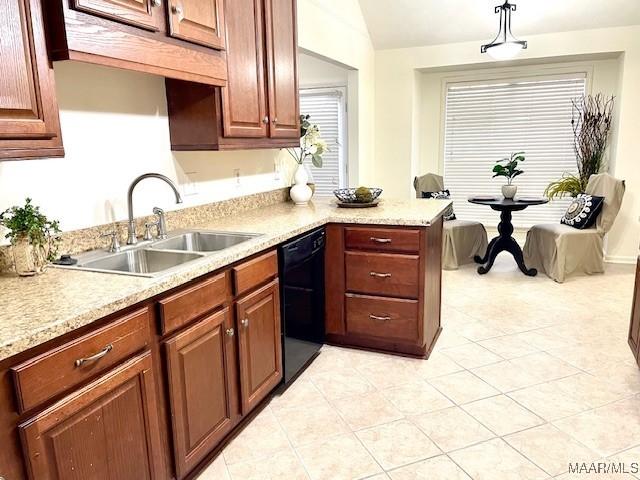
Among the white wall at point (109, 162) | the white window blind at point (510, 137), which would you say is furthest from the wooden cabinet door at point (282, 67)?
the white window blind at point (510, 137)

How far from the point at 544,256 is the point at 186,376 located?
13.1 feet

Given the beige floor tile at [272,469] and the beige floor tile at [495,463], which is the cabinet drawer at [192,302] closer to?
the beige floor tile at [272,469]

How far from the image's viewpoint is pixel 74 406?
133 centimetres

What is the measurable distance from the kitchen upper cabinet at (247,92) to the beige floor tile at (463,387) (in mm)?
1686

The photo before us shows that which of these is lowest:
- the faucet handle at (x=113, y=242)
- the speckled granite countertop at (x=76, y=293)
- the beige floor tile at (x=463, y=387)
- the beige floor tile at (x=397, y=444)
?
the beige floor tile at (x=397, y=444)

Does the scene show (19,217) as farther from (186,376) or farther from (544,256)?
(544,256)

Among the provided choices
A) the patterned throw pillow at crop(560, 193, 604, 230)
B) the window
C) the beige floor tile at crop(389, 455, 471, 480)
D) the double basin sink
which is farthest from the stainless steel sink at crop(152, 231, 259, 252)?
the window

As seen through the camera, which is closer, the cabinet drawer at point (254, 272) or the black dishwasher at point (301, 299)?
the cabinet drawer at point (254, 272)

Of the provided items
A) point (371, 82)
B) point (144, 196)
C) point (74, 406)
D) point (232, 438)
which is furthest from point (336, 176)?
point (74, 406)

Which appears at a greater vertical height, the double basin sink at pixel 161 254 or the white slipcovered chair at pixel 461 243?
the double basin sink at pixel 161 254

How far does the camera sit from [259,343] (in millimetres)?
2273

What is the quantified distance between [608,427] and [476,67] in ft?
14.6

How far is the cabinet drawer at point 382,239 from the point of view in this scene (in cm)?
279

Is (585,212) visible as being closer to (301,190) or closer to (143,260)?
(301,190)
